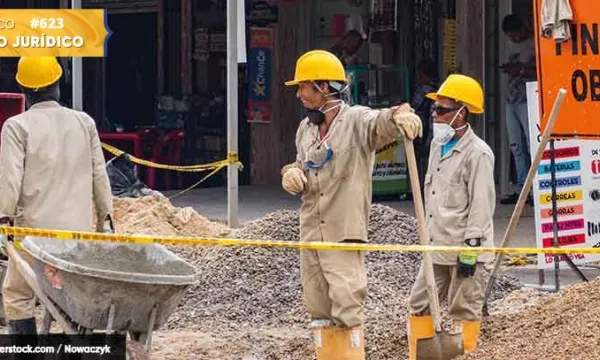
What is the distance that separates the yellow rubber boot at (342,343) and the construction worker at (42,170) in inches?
60.1

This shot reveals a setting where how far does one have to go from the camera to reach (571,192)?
1293 centimetres

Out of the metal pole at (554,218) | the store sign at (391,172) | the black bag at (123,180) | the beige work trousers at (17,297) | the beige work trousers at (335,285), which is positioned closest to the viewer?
the beige work trousers at (335,285)

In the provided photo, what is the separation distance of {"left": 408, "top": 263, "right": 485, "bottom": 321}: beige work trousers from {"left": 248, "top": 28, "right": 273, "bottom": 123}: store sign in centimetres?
1065

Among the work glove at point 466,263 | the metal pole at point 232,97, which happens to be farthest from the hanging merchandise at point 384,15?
the work glove at point 466,263

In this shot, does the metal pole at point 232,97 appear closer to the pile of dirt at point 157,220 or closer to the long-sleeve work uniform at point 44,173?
the pile of dirt at point 157,220

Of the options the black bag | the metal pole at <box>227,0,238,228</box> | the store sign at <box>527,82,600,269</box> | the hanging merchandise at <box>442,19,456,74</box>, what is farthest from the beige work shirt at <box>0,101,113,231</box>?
the hanging merchandise at <box>442,19,456,74</box>

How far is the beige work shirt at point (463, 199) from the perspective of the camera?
922 cm

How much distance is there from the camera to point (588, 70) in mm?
10617

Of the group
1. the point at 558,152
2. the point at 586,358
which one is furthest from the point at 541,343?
the point at 558,152

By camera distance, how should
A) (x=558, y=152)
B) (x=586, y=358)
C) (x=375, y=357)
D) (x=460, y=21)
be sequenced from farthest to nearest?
(x=460, y=21), (x=558, y=152), (x=375, y=357), (x=586, y=358)

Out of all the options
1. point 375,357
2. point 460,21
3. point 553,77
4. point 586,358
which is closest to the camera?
point 586,358

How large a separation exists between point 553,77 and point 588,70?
0.40 meters

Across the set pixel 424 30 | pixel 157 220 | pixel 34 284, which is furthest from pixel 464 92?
pixel 424 30

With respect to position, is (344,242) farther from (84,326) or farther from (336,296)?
(84,326)
